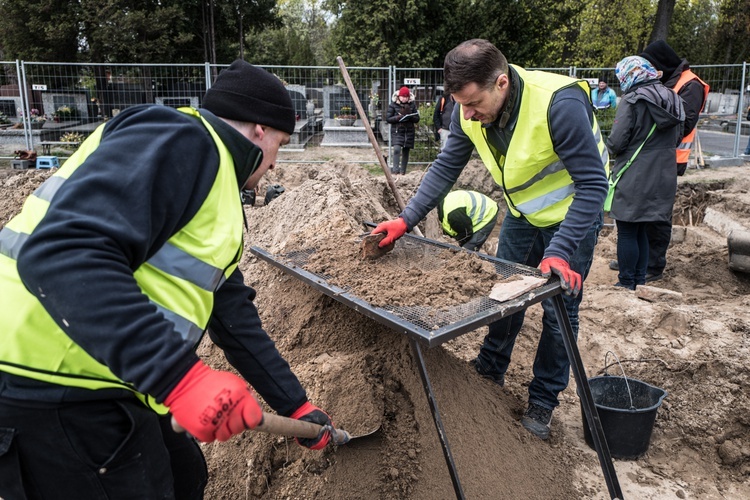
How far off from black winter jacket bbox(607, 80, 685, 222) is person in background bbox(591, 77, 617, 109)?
24.4 feet

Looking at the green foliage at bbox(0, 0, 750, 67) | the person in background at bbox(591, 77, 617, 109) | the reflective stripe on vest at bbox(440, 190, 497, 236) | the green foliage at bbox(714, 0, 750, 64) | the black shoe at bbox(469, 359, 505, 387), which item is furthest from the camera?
the green foliage at bbox(714, 0, 750, 64)

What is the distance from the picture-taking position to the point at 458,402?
9.86 ft

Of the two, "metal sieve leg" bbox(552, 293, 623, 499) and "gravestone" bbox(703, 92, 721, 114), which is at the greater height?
"gravestone" bbox(703, 92, 721, 114)

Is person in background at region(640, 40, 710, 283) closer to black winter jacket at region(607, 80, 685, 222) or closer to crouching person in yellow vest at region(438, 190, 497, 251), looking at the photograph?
black winter jacket at region(607, 80, 685, 222)

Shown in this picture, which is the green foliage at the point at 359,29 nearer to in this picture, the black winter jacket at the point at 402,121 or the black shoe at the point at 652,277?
the black winter jacket at the point at 402,121

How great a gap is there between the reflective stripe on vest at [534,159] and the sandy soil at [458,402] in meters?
0.67

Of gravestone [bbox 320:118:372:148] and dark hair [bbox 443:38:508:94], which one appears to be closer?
dark hair [bbox 443:38:508:94]

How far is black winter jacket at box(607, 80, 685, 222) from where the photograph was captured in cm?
516

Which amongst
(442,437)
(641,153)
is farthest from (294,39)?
(442,437)

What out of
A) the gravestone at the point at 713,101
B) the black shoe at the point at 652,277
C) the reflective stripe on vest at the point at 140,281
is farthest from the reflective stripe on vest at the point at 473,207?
the gravestone at the point at 713,101

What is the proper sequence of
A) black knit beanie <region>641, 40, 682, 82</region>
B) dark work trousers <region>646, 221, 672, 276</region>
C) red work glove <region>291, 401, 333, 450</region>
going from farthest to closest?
black knit beanie <region>641, 40, 682, 82</region>, dark work trousers <region>646, 221, 672, 276</region>, red work glove <region>291, 401, 333, 450</region>

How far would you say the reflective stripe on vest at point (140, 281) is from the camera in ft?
4.33

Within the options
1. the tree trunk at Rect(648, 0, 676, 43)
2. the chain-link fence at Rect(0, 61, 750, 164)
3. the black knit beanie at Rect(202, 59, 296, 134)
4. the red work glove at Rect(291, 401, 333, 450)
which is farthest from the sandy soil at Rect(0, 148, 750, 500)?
the tree trunk at Rect(648, 0, 676, 43)

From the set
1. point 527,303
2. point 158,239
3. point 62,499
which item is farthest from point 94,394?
point 527,303
